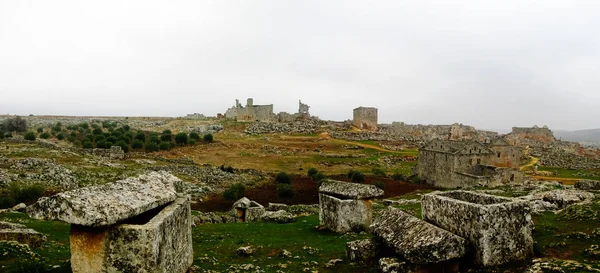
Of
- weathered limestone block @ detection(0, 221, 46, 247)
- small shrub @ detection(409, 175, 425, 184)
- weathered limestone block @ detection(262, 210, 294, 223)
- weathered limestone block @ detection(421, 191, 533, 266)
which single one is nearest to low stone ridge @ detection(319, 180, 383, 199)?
weathered limestone block @ detection(262, 210, 294, 223)

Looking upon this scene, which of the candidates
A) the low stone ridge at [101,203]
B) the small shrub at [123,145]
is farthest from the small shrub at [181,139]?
the low stone ridge at [101,203]

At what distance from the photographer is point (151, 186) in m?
9.95

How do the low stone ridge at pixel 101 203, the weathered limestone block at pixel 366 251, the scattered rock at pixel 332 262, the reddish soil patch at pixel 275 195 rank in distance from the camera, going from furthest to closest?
the reddish soil patch at pixel 275 195 → the scattered rock at pixel 332 262 → the weathered limestone block at pixel 366 251 → the low stone ridge at pixel 101 203

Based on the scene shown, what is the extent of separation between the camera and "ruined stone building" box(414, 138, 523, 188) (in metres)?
45.8

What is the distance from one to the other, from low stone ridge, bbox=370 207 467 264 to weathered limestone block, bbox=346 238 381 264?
470 mm

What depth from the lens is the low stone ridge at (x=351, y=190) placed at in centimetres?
1700

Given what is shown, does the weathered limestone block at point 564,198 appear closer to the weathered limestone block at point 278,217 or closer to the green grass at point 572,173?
the weathered limestone block at point 278,217

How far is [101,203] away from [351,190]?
1162 cm

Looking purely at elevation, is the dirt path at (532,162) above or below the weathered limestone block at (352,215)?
below

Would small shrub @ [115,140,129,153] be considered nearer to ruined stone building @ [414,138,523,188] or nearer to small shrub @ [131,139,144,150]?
small shrub @ [131,139,144,150]

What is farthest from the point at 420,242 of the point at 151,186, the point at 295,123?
the point at 295,123

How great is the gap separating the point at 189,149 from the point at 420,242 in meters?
67.2

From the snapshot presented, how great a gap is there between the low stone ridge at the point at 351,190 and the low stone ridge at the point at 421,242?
6395 mm

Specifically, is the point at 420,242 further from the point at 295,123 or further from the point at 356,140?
the point at 295,123
